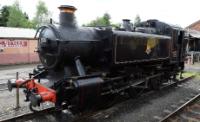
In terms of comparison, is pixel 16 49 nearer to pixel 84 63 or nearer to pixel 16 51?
pixel 16 51

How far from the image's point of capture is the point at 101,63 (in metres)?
7.25

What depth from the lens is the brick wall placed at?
2033 centimetres

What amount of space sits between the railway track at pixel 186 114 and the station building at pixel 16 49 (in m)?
16.1

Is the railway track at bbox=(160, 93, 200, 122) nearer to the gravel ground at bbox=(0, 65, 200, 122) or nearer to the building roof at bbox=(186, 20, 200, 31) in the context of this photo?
the gravel ground at bbox=(0, 65, 200, 122)

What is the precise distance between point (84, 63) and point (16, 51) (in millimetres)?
15642

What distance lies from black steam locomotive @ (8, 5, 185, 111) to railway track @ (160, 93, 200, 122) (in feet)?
5.30

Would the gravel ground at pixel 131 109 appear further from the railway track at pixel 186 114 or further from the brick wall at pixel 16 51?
the brick wall at pixel 16 51

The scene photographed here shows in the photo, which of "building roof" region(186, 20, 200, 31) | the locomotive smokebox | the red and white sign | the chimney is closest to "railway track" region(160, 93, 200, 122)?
the chimney

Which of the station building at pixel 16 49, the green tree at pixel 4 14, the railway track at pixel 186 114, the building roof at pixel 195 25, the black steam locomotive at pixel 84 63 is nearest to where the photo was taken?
the black steam locomotive at pixel 84 63

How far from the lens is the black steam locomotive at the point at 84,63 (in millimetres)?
5996

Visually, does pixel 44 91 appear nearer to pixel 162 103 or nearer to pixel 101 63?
pixel 101 63

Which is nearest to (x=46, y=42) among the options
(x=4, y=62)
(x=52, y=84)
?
(x=52, y=84)

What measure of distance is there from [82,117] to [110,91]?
1114 mm

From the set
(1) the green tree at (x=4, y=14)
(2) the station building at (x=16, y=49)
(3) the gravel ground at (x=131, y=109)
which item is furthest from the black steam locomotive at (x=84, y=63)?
(1) the green tree at (x=4, y=14)
